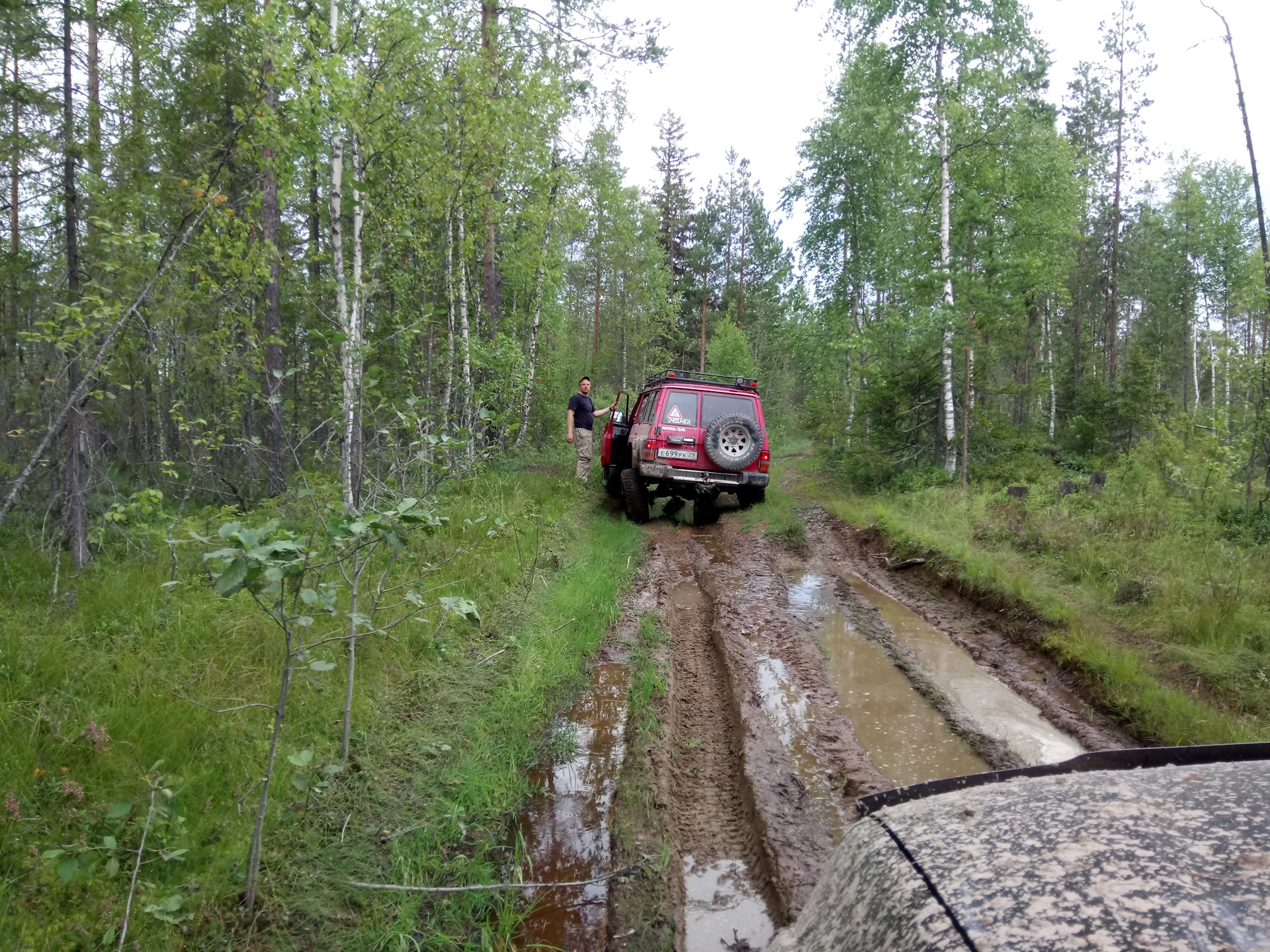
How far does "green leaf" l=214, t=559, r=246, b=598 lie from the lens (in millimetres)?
1960

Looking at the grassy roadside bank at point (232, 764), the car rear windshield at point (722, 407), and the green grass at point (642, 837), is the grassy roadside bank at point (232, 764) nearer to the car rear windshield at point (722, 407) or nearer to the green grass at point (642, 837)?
the green grass at point (642, 837)

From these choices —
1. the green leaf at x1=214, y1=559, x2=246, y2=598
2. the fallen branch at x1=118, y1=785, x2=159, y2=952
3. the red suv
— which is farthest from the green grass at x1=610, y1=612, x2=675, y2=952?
the red suv

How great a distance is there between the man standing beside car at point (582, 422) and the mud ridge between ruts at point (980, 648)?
14.7 feet

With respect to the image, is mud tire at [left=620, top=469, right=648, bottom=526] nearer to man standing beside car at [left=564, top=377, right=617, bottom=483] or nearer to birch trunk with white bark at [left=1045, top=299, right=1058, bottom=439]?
man standing beside car at [left=564, top=377, right=617, bottom=483]

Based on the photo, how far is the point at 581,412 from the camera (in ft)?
38.0

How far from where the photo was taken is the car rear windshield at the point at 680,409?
10.1 meters

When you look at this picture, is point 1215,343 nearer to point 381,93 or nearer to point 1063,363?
point 381,93

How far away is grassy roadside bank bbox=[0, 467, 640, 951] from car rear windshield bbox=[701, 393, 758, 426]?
5.32 m

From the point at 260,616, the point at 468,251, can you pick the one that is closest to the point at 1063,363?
the point at 468,251

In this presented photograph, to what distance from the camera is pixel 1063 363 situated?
25516 millimetres

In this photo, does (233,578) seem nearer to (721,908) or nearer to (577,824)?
(577,824)

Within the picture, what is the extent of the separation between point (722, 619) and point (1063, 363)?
25.1 metres

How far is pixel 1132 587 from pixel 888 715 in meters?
3.11

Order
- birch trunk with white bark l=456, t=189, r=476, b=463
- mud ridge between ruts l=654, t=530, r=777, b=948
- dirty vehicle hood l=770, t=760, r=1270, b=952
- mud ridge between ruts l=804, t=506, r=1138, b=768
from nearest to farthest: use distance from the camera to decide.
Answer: dirty vehicle hood l=770, t=760, r=1270, b=952, mud ridge between ruts l=654, t=530, r=777, b=948, mud ridge between ruts l=804, t=506, r=1138, b=768, birch trunk with white bark l=456, t=189, r=476, b=463
